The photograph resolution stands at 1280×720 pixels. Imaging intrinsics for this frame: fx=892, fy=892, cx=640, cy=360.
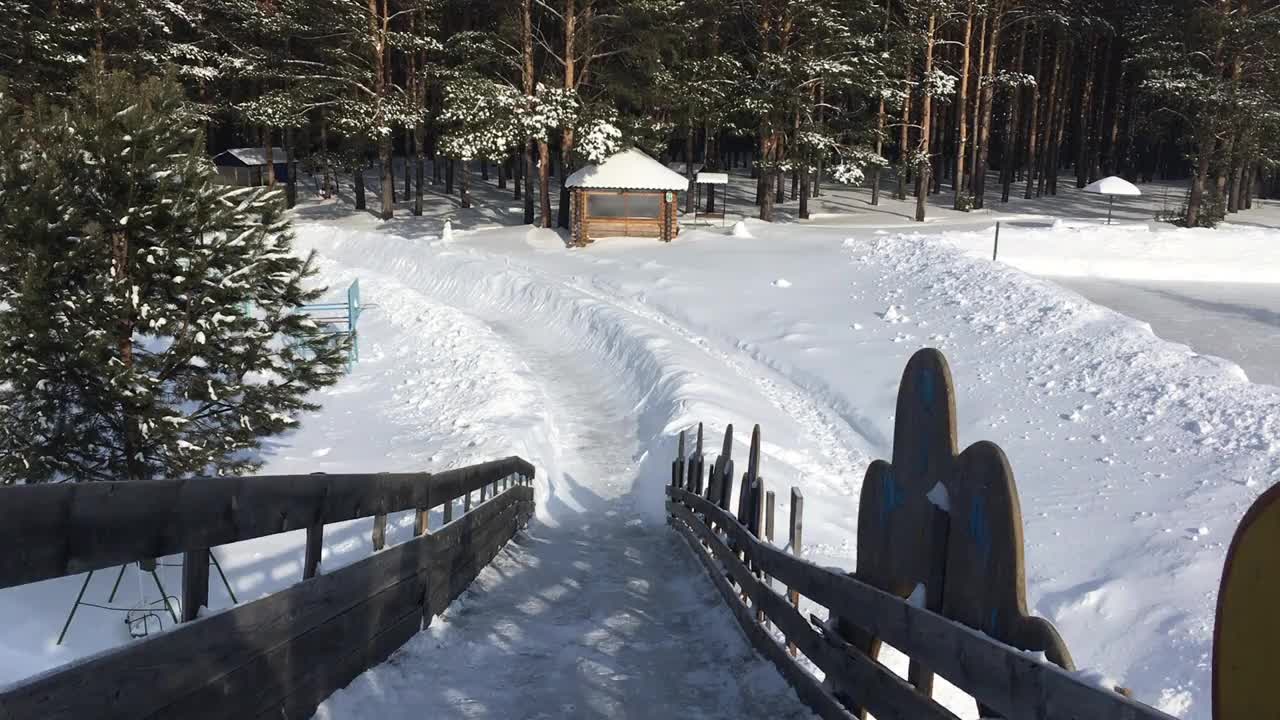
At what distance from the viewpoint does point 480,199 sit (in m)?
53.0

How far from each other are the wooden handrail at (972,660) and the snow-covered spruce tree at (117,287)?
35.8ft

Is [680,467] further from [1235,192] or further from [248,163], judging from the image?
[1235,192]

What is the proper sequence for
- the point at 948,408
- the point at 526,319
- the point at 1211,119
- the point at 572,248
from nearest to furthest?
the point at 948,408, the point at 526,319, the point at 572,248, the point at 1211,119

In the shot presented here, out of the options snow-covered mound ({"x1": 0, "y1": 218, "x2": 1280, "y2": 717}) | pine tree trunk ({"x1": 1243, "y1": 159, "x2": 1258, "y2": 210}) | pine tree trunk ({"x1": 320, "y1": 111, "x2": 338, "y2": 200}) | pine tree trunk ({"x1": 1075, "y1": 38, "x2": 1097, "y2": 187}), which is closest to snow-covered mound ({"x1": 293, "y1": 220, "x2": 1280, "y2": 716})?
snow-covered mound ({"x1": 0, "y1": 218, "x2": 1280, "y2": 717})

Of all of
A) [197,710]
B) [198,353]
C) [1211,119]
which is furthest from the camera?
[1211,119]

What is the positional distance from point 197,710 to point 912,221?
43.8 meters

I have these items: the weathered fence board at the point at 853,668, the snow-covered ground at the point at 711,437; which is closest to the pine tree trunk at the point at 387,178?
the snow-covered ground at the point at 711,437

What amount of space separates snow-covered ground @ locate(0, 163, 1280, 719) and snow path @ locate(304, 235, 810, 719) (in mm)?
25

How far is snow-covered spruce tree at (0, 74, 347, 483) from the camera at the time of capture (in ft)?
38.0

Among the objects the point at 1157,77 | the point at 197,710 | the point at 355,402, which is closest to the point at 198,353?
the point at 355,402

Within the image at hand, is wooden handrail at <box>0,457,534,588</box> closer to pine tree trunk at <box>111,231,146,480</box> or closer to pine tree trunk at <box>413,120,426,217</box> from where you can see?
pine tree trunk at <box>111,231,146,480</box>

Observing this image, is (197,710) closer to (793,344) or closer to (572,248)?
(793,344)

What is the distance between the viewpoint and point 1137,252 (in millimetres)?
35219

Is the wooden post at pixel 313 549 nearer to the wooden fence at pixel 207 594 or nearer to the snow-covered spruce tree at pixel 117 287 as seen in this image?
the wooden fence at pixel 207 594
